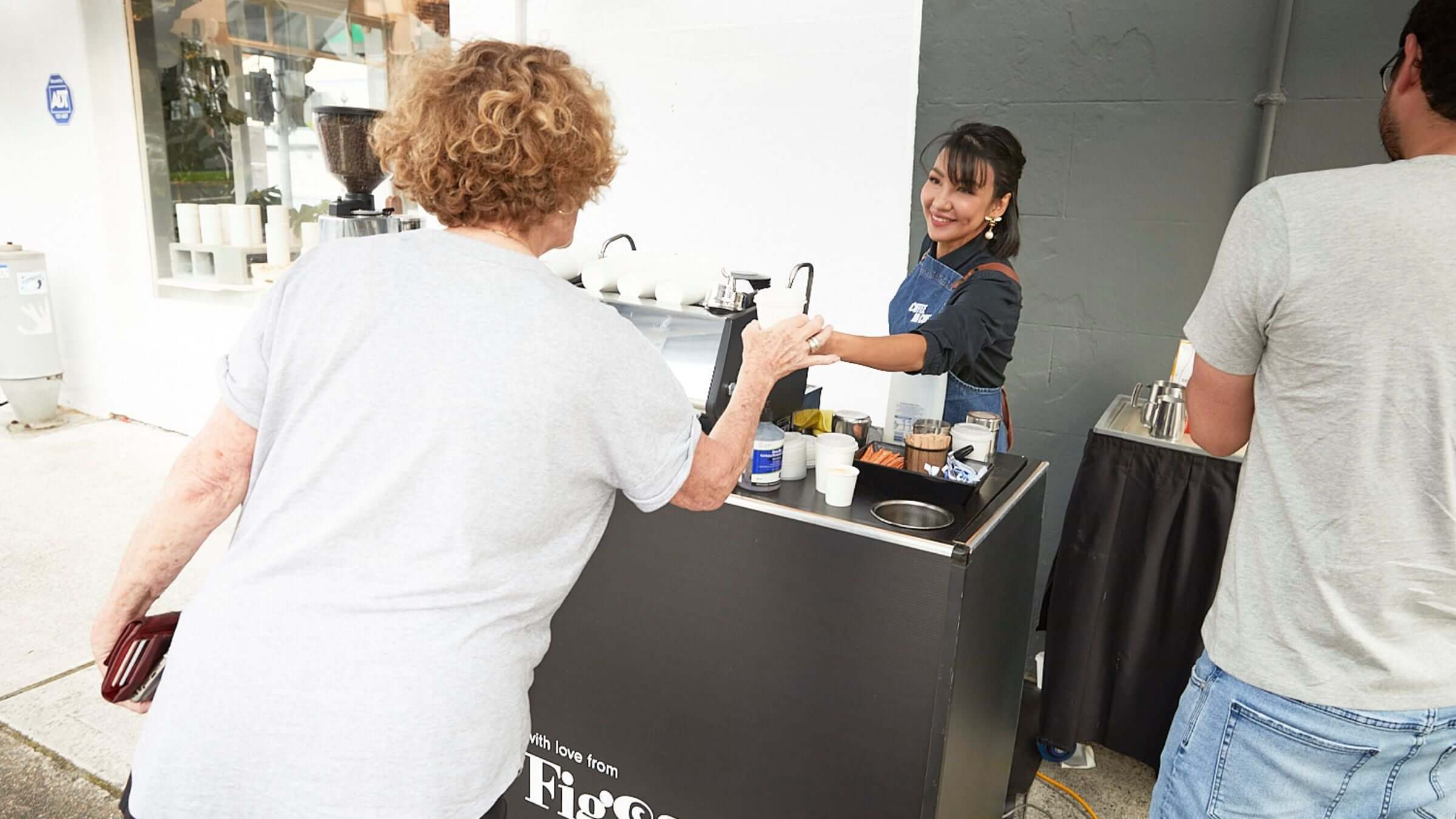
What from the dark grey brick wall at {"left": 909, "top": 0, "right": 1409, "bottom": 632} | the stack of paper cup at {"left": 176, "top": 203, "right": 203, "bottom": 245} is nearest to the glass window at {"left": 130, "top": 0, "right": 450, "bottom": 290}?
the stack of paper cup at {"left": 176, "top": 203, "right": 203, "bottom": 245}

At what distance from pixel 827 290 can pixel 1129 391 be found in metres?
1.15

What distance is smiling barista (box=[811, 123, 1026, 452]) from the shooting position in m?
2.01

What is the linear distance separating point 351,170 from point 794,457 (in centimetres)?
128

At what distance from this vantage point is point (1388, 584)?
107 centimetres

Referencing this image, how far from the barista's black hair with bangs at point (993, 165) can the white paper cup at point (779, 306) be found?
0.92 meters

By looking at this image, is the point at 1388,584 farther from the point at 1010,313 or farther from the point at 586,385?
the point at 1010,313

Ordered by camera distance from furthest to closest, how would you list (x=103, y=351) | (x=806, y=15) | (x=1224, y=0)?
(x=103, y=351) < (x=806, y=15) < (x=1224, y=0)

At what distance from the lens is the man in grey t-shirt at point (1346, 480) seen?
101cm

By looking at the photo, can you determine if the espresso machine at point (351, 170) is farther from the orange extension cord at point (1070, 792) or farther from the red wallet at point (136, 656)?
the orange extension cord at point (1070, 792)

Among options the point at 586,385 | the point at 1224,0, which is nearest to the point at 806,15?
the point at 1224,0

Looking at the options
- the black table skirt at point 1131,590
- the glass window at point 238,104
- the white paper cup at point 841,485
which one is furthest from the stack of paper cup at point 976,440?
the glass window at point 238,104

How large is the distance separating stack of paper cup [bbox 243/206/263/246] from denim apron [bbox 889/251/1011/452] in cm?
414

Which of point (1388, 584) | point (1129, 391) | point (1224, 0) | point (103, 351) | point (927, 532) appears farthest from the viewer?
point (103, 351)

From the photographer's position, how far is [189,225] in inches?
201
